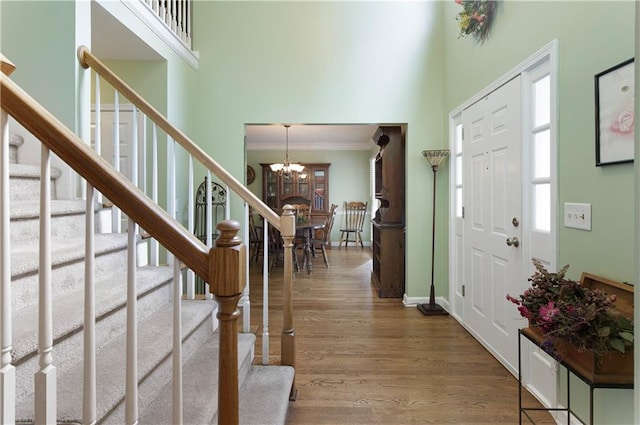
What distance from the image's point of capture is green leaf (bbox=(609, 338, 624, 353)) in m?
1.22

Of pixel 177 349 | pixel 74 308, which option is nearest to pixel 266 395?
pixel 74 308

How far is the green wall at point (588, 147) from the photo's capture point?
1.42 metres

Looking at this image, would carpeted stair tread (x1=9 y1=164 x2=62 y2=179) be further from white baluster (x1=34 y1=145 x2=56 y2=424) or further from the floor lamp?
the floor lamp

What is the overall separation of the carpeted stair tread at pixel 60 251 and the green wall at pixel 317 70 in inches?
73.8

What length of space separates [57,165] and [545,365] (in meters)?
3.19

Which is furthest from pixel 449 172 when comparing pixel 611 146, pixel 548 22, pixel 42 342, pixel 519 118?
pixel 42 342

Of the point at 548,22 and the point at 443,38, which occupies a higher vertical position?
the point at 443,38

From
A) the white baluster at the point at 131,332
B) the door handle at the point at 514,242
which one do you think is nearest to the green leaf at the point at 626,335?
the door handle at the point at 514,242

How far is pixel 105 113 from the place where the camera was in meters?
3.10

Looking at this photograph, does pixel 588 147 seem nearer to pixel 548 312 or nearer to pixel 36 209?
pixel 548 312

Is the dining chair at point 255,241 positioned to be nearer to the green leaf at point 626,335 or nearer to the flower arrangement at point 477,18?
the flower arrangement at point 477,18

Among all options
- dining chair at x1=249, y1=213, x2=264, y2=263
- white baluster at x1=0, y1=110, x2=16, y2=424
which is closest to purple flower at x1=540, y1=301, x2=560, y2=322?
white baluster at x1=0, y1=110, x2=16, y2=424

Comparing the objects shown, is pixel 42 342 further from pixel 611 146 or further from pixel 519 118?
pixel 519 118

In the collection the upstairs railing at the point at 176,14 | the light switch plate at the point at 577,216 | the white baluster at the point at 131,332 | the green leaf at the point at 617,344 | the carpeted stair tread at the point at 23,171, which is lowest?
the green leaf at the point at 617,344
